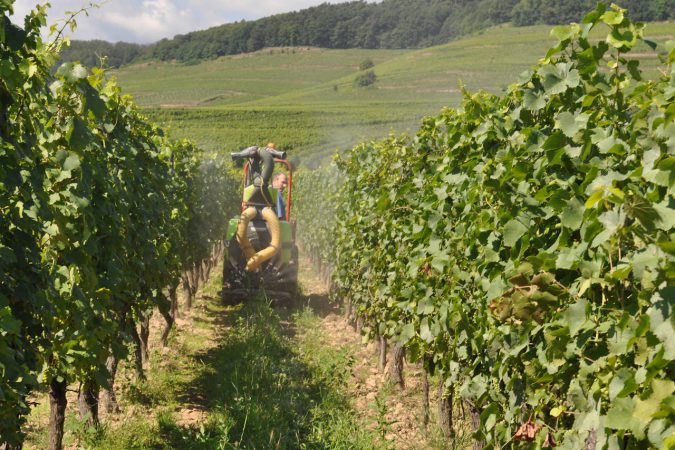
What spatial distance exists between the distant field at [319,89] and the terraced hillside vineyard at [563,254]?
35963 mm

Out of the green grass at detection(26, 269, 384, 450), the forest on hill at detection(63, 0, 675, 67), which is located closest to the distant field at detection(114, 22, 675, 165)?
the forest on hill at detection(63, 0, 675, 67)

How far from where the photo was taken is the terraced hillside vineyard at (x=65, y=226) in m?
2.88

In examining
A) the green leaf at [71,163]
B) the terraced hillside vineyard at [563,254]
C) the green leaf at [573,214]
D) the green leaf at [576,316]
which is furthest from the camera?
the green leaf at [71,163]

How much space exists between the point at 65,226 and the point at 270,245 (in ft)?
24.3

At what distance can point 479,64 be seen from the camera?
73.8 meters

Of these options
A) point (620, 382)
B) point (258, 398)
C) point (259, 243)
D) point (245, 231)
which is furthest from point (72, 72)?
point (259, 243)

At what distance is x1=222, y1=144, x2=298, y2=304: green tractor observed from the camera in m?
10.9

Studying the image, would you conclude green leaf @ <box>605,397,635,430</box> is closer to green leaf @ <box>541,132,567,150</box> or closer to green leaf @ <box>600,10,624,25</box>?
green leaf @ <box>541,132,567,150</box>

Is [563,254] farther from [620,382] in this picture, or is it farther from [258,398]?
[258,398]

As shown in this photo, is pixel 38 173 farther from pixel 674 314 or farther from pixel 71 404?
pixel 71 404

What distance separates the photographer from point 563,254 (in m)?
2.60

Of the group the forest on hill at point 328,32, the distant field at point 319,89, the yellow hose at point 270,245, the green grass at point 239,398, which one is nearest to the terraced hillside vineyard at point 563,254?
the green grass at point 239,398

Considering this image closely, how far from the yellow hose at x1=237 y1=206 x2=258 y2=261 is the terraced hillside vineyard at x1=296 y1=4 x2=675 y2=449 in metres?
5.84

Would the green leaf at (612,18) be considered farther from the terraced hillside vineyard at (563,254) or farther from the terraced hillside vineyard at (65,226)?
the terraced hillside vineyard at (65,226)
